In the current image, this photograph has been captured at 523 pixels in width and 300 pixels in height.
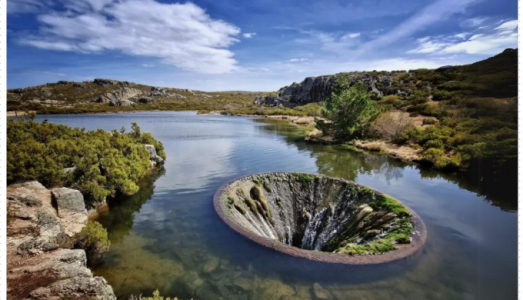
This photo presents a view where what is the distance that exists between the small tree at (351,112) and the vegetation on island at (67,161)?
1181 inches

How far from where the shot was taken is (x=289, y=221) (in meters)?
15.2

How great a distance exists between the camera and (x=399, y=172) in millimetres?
22422

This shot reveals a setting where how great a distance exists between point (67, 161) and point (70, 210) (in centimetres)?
433

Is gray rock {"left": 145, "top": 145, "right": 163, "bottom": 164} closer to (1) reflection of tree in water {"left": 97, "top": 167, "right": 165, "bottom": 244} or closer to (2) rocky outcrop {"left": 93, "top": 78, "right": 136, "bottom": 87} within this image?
(1) reflection of tree in water {"left": 97, "top": 167, "right": 165, "bottom": 244}

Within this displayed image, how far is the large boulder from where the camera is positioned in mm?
9672

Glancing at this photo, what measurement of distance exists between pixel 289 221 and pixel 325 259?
6.85m

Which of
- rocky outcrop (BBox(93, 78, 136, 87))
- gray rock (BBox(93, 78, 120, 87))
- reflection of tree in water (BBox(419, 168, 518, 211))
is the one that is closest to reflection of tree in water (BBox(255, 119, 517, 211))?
reflection of tree in water (BBox(419, 168, 518, 211))

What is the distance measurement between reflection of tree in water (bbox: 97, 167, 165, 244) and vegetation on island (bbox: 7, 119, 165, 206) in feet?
2.06

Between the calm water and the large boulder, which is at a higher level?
the large boulder

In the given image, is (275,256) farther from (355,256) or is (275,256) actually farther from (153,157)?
(153,157)

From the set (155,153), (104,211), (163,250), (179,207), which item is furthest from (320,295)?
(155,153)

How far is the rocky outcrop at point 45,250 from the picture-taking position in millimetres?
5520

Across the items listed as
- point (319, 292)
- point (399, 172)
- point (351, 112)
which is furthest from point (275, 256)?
point (351, 112)

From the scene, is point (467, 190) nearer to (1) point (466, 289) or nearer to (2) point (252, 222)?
(1) point (466, 289)
